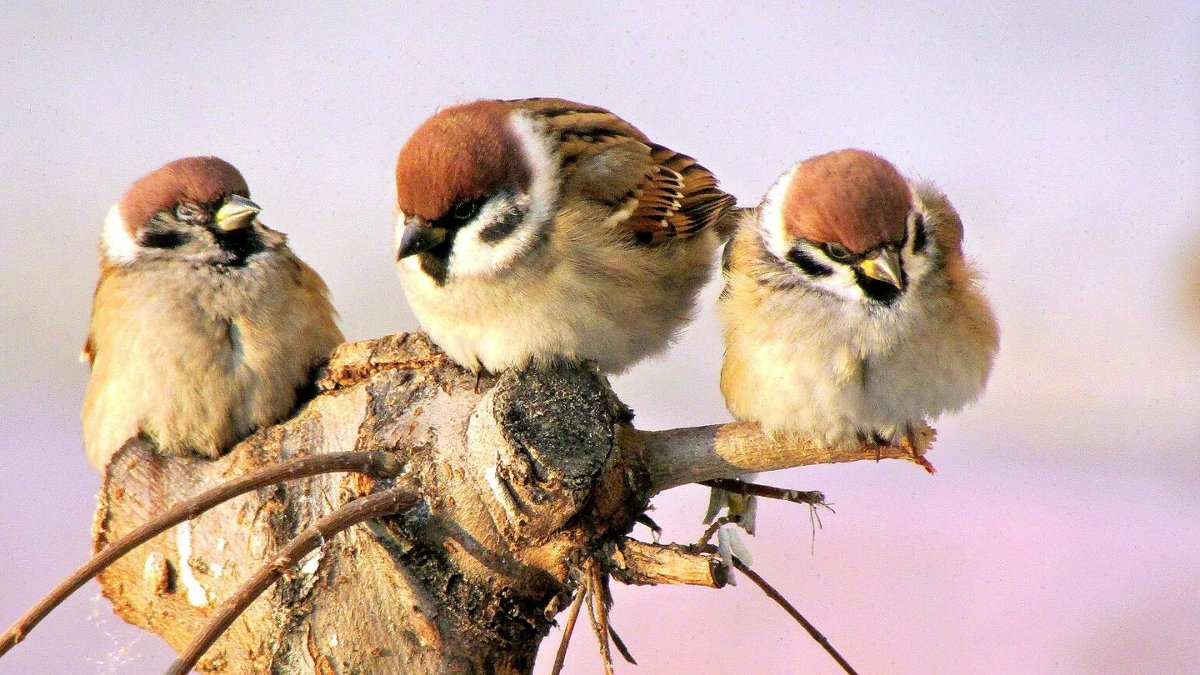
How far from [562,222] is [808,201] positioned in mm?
473

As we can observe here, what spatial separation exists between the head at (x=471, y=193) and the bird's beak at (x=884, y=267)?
23.3 inches

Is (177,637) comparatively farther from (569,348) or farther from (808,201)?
(808,201)

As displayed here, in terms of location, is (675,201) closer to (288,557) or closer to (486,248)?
(486,248)

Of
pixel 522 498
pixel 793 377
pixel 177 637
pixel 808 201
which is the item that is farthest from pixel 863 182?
pixel 177 637

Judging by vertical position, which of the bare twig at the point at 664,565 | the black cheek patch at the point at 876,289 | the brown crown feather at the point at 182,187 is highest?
the brown crown feather at the point at 182,187

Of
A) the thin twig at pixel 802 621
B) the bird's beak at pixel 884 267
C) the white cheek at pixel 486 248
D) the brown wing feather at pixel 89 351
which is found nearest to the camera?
the bird's beak at pixel 884 267

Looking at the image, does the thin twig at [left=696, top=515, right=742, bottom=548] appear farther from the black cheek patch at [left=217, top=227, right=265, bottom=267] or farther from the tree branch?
the black cheek patch at [left=217, top=227, right=265, bottom=267]

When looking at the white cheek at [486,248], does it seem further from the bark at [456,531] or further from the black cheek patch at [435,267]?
the bark at [456,531]

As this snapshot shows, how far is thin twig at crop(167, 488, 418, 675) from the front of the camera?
1.50 metres

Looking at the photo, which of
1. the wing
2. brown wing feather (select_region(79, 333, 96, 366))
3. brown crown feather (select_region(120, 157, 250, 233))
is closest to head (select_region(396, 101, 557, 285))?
the wing

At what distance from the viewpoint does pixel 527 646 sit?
195cm

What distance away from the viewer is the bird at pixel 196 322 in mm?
2143

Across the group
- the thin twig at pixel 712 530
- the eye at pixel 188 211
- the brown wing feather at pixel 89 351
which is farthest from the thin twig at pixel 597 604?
the brown wing feather at pixel 89 351

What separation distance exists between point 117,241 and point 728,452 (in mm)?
1302
